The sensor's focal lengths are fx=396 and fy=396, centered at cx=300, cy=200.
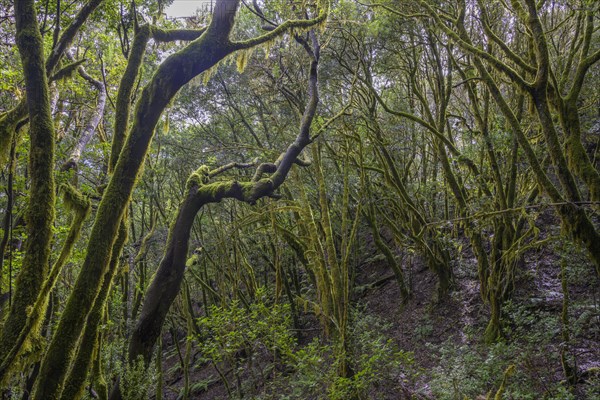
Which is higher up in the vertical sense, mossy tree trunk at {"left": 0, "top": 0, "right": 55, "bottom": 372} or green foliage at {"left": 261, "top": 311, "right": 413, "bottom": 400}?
mossy tree trunk at {"left": 0, "top": 0, "right": 55, "bottom": 372}

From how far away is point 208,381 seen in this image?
1296cm

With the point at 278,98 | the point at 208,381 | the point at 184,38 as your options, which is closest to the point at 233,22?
the point at 184,38

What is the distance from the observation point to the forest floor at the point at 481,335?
5754 mm

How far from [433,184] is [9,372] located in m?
9.71

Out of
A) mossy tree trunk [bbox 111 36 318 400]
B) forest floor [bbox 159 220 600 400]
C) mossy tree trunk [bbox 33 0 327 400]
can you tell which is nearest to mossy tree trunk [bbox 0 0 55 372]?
mossy tree trunk [bbox 33 0 327 400]

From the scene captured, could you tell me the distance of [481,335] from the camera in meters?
8.09

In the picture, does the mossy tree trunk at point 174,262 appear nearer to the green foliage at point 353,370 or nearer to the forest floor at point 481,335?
the green foliage at point 353,370

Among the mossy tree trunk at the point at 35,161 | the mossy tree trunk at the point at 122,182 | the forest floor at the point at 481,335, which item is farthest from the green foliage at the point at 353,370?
the mossy tree trunk at the point at 35,161

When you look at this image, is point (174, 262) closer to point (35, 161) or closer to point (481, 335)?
point (35, 161)

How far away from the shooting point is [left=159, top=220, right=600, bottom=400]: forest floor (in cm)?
575

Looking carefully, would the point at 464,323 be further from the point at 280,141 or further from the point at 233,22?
the point at 233,22

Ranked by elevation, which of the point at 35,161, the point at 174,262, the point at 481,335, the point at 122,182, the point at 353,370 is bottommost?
the point at 353,370

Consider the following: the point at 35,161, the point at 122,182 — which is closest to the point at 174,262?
the point at 122,182

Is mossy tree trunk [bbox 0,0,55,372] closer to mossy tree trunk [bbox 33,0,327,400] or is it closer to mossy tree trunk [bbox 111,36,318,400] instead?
mossy tree trunk [bbox 33,0,327,400]
